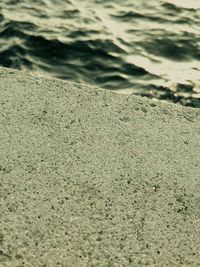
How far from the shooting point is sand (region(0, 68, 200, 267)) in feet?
7.87

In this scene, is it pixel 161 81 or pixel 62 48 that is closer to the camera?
pixel 161 81

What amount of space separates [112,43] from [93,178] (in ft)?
7.42

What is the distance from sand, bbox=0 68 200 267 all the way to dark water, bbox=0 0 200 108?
34.9 inches

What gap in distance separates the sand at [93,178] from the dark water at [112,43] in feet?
2.91

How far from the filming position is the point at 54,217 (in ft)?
8.29

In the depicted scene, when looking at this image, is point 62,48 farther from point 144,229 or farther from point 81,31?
point 144,229

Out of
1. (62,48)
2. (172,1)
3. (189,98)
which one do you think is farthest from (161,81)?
(172,1)

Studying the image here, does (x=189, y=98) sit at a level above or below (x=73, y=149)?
below

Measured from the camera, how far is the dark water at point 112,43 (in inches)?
169

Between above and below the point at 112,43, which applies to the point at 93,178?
above

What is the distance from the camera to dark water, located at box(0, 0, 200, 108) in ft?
14.1

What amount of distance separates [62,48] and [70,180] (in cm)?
215

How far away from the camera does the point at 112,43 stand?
15.6ft

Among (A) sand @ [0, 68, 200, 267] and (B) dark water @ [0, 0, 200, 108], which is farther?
(B) dark water @ [0, 0, 200, 108]
